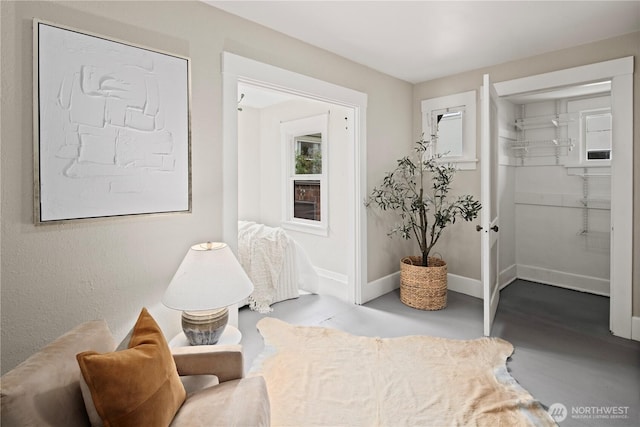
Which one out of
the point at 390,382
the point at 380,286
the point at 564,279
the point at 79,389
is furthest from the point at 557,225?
the point at 79,389

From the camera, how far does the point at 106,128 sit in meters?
1.88

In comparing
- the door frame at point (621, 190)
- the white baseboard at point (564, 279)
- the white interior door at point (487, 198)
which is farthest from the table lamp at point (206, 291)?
the white baseboard at point (564, 279)

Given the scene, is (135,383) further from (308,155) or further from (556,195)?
(556,195)

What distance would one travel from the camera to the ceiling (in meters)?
2.35

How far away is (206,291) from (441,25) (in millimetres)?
2544

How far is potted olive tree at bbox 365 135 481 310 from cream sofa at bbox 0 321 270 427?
7.59ft

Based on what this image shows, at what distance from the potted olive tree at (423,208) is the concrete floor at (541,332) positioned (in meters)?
0.19

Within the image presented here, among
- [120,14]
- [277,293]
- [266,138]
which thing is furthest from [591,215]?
[120,14]

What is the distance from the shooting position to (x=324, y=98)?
314cm

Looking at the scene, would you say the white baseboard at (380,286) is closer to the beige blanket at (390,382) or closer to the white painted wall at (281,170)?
the white painted wall at (281,170)

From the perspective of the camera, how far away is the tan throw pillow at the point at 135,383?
1090 mm

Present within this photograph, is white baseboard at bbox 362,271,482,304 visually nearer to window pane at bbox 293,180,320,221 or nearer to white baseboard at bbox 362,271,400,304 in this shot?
white baseboard at bbox 362,271,400,304

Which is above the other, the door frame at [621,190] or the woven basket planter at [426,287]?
the door frame at [621,190]

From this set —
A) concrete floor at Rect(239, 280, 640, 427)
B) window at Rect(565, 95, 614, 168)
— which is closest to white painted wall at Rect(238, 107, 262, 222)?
concrete floor at Rect(239, 280, 640, 427)
